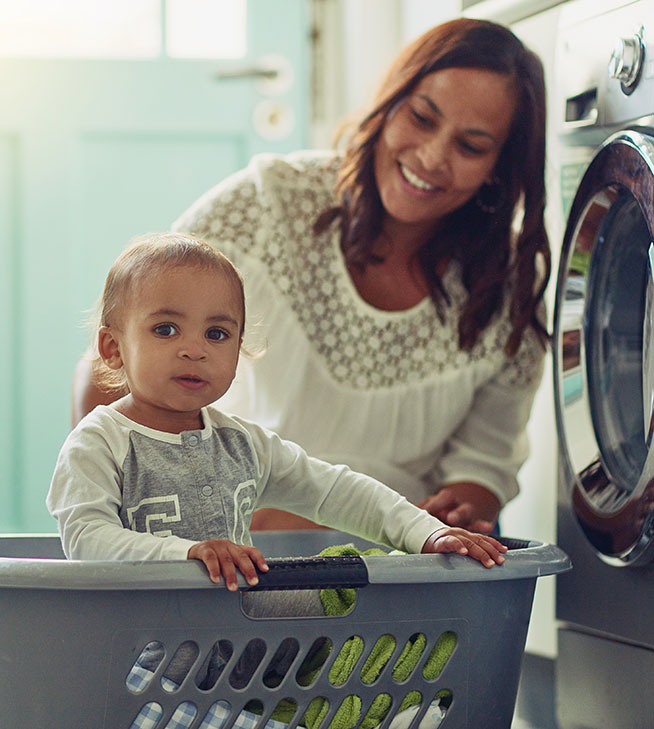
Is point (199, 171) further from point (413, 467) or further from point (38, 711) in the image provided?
point (38, 711)

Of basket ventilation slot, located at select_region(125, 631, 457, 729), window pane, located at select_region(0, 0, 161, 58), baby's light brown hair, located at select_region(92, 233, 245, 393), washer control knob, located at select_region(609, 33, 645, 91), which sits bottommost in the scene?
basket ventilation slot, located at select_region(125, 631, 457, 729)

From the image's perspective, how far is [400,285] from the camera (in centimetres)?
148

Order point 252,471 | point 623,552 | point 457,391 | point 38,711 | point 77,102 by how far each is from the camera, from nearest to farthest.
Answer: point 38,711, point 252,471, point 623,552, point 457,391, point 77,102

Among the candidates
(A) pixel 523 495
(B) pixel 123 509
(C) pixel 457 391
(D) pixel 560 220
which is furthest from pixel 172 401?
(A) pixel 523 495

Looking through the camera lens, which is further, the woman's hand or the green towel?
the woman's hand

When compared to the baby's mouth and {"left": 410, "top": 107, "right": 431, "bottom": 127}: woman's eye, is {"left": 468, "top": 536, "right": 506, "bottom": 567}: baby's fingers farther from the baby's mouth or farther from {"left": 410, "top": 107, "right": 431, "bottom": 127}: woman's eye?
{"left": 410, "top": 107, "right": 431, "bottom": 127}: woman's eye

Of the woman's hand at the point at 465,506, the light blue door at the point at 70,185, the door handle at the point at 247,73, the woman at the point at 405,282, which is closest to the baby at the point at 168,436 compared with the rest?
the woman's hand at the point at 465,506

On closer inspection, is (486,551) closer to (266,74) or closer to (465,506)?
(465,506)

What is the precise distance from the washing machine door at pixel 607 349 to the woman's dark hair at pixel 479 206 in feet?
0.52

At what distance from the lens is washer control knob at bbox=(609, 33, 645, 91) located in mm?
1112

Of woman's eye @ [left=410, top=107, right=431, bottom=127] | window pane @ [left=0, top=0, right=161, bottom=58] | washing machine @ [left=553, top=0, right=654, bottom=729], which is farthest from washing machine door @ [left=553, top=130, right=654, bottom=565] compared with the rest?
window pane @ [left=0, top=0, right=161, bottom=58]

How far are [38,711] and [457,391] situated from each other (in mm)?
784

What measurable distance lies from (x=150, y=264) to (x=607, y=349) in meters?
0.56

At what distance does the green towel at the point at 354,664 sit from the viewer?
0.86 meters
